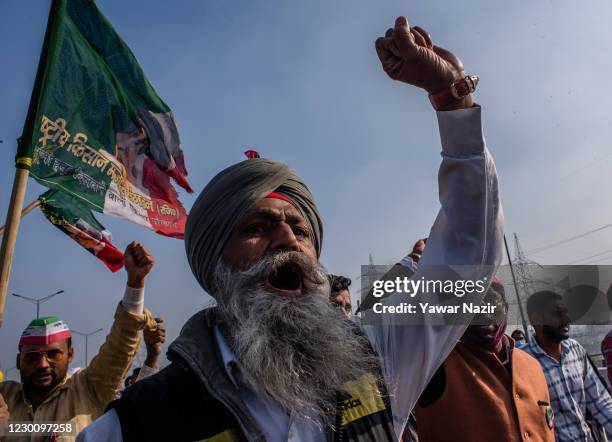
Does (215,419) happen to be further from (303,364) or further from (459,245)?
(459,245)

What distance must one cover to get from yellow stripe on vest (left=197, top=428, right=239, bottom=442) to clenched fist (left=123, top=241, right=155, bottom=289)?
2287mm

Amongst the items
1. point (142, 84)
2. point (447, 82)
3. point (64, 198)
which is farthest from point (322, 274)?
point (142, 84)

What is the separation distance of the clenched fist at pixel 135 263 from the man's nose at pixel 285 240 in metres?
1.89

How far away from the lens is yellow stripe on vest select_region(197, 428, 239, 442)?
137 centimetres

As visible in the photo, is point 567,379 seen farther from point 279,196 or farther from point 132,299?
point 132,299

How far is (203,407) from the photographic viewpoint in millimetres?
1468

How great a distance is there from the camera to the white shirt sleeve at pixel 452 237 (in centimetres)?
156

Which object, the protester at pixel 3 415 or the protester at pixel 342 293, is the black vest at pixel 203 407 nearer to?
the protester at pixel 3 415

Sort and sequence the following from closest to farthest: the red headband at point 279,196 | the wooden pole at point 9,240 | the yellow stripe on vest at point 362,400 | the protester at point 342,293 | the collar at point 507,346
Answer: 1. the yellow stripe on vest at point 362,400
2. the red headband at point 279,196
3. the collar at point 507,346
4. the wooden pole at point 9,240
5. the protester at point 342,293

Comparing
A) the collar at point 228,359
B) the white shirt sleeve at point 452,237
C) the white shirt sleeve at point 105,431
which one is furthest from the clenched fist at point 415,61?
the white shirt sleeve at point 105,431

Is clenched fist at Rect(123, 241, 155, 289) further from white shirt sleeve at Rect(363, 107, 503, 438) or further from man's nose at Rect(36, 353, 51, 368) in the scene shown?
white shirt sleeve at Rect(363, 107, 503, 438)

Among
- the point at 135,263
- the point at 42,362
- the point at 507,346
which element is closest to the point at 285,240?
the point at 507,346

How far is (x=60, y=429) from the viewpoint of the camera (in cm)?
353

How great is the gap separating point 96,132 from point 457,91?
434 cm
